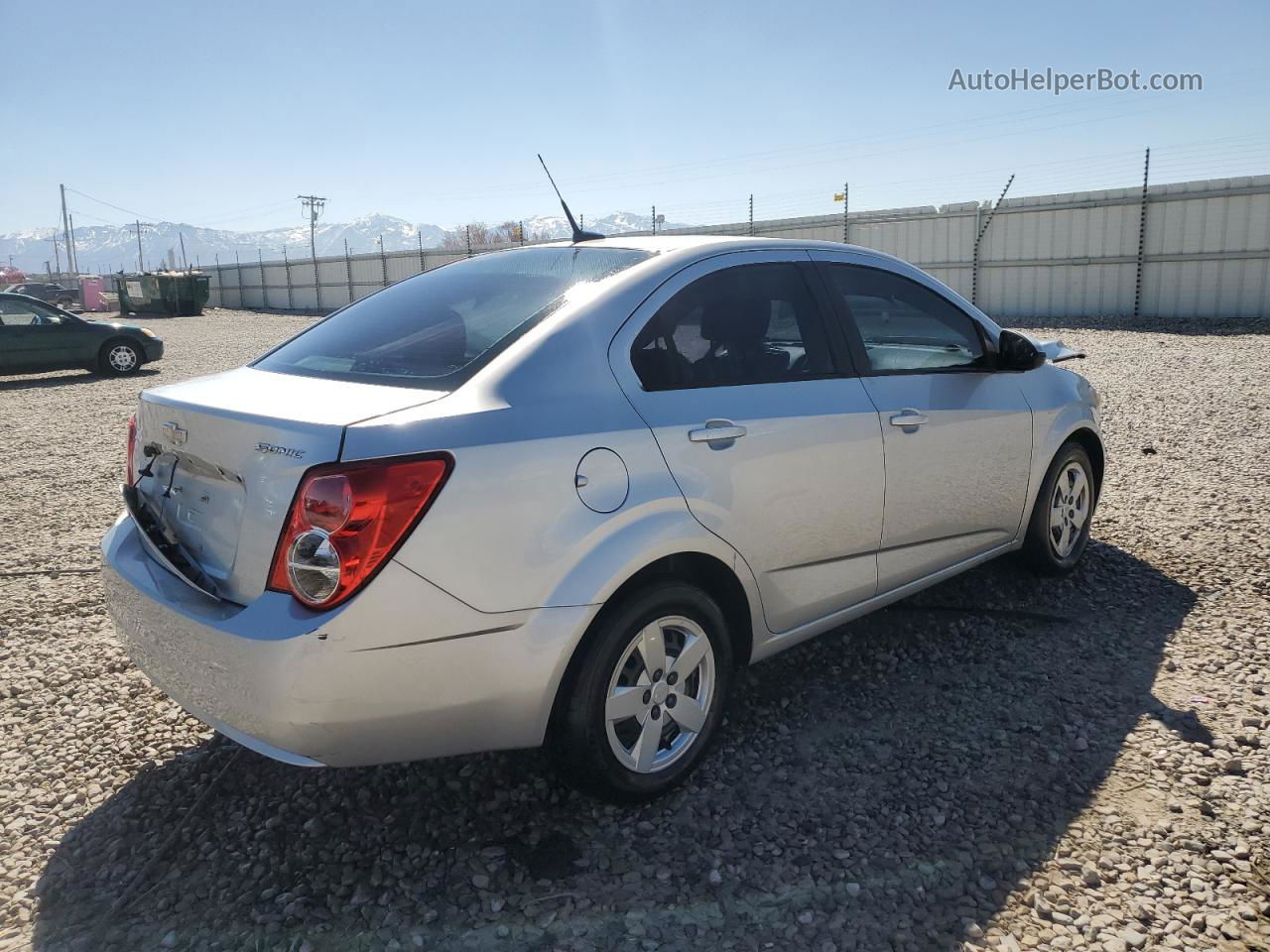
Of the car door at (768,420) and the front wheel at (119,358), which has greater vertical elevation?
the car door at (768,420)

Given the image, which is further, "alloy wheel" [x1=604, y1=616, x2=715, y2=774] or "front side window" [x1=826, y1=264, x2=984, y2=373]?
→ "front side window" [x1=826, y1=264, x2=984, y2=373]

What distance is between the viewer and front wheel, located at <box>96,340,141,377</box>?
51.0 feet

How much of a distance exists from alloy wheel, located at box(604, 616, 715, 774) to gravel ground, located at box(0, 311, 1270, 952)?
0.19 meters

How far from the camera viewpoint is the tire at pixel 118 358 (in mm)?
15539

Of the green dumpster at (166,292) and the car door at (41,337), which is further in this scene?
the green dumpster at (166,292)

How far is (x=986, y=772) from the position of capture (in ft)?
9.91

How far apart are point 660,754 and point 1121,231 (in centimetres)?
1983

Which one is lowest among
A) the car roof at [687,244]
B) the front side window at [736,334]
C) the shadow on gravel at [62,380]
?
the shadow on gravel at [62,380]

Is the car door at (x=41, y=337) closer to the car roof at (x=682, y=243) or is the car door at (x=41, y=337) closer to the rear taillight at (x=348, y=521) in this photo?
the car roof at (x=682, y=243)

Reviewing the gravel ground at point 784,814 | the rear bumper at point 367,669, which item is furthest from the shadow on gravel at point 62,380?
the rear bumper at point 367,669

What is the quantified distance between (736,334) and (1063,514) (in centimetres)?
238

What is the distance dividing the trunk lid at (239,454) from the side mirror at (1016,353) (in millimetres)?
2626

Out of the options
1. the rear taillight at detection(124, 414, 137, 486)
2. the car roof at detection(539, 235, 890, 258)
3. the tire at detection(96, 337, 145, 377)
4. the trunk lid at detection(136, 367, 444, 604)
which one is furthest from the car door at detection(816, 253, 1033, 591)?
the tire at detection(96, 337, 145, 377)

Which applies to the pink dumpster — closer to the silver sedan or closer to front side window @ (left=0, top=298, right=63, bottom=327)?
front side window @ (left=0, top=298, right=63, bottom=327)
